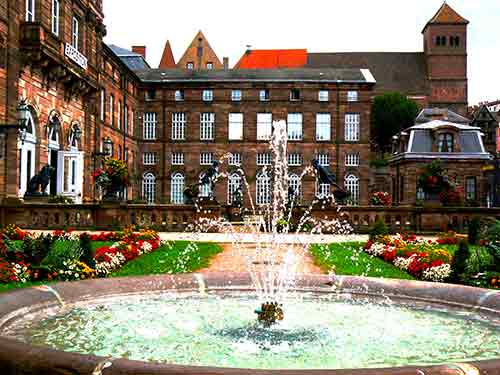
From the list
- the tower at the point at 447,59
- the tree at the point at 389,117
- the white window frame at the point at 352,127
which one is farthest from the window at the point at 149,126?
the tower at the point at 447,59

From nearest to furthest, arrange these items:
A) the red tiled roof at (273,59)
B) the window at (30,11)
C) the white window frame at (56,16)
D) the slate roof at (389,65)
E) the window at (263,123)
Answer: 1. the window at (30,11)
2. the white window frame at (56,16)
3. the window at (263,123)
4. the slate roof at (389,65)
5. the red tiled roof at (273,59)

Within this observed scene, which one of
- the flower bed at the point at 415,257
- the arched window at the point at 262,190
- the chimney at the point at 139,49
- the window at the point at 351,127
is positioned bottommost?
the flower bed at the point at 415,257

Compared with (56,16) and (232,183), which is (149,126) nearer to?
(232,183)

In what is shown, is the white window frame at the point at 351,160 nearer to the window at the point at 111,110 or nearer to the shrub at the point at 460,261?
the window at the point at 111,110

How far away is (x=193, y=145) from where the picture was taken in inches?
2168

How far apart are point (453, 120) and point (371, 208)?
105 ft

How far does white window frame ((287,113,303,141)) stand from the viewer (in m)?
54.9

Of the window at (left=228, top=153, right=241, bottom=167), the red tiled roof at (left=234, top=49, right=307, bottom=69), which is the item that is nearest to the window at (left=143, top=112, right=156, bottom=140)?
the window at (left=228, top=153, right=241, bottom=167)

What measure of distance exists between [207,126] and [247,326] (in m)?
49.8

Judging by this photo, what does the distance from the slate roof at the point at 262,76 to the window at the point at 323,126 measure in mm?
3239

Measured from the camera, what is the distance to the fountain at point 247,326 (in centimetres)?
359

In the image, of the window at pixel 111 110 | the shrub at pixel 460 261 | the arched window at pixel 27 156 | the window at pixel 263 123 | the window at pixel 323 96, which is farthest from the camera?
the window at pixel 263 123

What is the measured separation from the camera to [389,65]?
299ft

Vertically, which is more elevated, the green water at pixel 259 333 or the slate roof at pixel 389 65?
the slate roof at pixel 389 65
